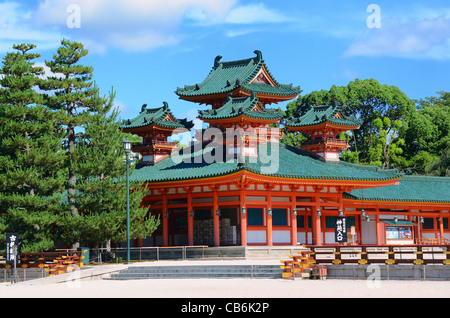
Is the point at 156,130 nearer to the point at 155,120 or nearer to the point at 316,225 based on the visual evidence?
the point at 155,120

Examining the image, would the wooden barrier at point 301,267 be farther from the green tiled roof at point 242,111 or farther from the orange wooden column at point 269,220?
the green tiled roof at point 242,111

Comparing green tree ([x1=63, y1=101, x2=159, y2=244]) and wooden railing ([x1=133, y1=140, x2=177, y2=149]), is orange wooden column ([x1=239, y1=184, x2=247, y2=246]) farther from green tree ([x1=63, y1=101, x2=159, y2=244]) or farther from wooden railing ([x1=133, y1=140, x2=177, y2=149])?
wooden railing ([x1=133, y1=140, x2=177, y2=149])

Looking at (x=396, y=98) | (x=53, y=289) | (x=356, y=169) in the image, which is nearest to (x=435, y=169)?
(x=396, y=98)

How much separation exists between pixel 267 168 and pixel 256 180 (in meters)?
1.99

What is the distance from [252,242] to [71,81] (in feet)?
46.9

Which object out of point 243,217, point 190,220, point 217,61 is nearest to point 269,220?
point 243,217

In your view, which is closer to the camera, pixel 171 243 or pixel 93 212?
pixel 93 212

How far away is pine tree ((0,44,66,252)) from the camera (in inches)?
1491

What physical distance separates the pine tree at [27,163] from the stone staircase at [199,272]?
21.8 ft

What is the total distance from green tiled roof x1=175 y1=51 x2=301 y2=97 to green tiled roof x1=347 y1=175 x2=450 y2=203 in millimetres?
9090

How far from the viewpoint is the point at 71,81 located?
134 ft

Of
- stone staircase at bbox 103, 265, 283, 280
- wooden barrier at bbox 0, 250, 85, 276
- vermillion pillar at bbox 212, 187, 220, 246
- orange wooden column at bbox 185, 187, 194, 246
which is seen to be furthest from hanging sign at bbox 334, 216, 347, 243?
wooden barrier at bbox 0, 250, 85, 276
